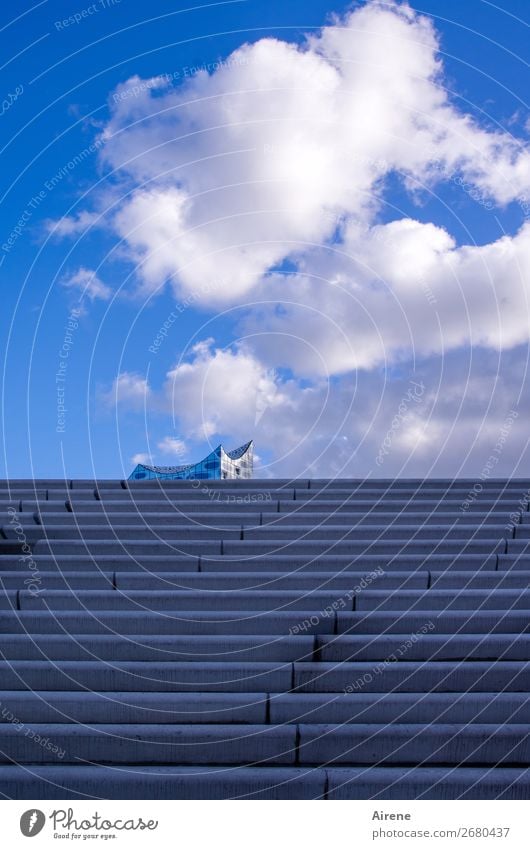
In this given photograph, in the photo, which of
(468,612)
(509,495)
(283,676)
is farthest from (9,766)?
(509,495)

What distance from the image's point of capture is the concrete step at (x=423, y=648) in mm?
5199

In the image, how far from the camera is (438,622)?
5504 mm

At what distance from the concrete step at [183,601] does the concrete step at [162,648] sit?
0.40 meters

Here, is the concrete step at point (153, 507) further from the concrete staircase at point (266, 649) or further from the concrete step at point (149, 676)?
the concrete step at point (149, 676)

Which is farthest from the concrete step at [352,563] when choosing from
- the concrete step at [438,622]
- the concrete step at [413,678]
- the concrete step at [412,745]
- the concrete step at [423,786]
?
the concrete step at [423,786]

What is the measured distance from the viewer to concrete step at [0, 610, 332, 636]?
5.47 metres

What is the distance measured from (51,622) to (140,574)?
0.85m

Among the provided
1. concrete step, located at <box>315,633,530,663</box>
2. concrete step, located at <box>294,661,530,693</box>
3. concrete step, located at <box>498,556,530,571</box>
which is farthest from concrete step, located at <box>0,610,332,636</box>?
concrete step, located at <box>498,556,530,571</box>

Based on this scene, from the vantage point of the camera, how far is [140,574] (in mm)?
6066

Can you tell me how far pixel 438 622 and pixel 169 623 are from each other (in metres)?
2.12

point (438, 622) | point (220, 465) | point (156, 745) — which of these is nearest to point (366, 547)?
point (438, 622)

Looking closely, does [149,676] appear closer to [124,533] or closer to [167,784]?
[167,784]

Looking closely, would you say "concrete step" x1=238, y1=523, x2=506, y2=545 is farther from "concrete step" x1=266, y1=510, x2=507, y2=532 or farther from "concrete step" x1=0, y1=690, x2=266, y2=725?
"concrete step" x1=0, y1=690, x2=266, y2=725

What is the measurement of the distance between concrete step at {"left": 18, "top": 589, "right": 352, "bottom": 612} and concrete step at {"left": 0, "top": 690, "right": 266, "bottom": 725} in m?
0.96
